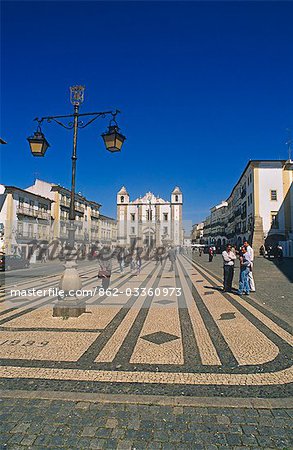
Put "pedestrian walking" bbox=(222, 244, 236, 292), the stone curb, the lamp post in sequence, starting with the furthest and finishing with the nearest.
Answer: "pedestrian walking" bbox=(222, 244, 236, 292) < the lamp post < the stone curb

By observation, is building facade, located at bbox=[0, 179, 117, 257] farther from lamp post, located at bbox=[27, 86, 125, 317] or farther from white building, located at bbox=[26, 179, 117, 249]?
lamp post, located at bbox=[27, 86, 125, 317]

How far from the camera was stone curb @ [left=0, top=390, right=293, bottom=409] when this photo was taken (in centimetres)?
317

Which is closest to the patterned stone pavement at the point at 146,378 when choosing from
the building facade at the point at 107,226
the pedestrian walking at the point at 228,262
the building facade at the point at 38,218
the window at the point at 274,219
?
the pedestrian walking at the point at 228,262

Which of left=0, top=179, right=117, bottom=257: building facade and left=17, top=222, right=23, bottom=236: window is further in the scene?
left=17, top=222, right=23, bottom=236: window

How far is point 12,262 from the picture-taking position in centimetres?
2456

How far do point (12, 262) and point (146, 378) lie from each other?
23.3 m

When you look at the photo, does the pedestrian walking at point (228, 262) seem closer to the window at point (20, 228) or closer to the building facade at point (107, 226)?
the window at point (20, 228)

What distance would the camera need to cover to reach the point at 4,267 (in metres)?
22.6

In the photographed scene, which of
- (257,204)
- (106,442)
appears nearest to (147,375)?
(106,442)

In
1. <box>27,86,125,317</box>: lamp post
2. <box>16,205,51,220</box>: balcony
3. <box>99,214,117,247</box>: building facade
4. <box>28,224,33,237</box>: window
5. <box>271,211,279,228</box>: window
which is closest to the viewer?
<box>27,86,125,317</box>: lamp post

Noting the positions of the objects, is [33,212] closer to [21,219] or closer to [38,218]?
[38,218]

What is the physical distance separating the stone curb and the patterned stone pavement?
0.07 feet

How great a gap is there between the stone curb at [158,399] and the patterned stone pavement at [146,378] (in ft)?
0.07

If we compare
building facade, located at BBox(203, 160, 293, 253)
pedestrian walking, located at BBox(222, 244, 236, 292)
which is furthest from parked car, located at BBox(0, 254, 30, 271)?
building facade, located at BBox(203, 160, 293, 253)
